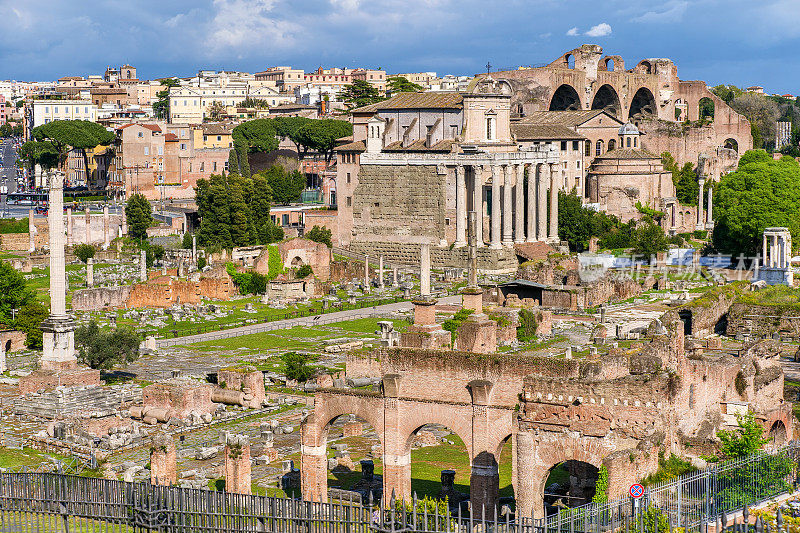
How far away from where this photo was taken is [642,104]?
113 m

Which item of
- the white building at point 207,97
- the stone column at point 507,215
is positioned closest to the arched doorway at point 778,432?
the stone column at point 507,215

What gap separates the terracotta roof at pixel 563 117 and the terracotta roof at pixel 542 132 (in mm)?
2219

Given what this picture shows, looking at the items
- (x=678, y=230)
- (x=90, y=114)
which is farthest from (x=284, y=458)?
(x=90, y=114)

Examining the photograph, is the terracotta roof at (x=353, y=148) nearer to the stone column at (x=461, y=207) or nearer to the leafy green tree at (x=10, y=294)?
the stone column at (x=461, y=207)

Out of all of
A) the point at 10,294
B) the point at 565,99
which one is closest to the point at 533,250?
the point at 565,99

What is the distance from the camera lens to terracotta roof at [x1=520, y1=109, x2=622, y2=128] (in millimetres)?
92938

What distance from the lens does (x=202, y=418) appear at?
133ft

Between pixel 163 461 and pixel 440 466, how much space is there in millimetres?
7337

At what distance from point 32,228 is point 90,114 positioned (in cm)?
6808

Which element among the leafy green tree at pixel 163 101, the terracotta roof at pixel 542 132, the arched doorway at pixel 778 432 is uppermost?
the leafy green tree at pixel 163 101

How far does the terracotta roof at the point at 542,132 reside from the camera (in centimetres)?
8556

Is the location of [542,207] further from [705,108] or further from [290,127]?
[705,108]

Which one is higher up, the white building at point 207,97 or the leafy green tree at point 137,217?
the white building at point 207,97

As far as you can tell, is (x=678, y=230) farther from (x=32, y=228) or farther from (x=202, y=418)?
(x=202, y=418)
